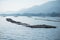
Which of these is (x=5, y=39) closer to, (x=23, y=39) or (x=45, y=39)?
(x=23, y=39)

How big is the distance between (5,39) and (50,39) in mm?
2868

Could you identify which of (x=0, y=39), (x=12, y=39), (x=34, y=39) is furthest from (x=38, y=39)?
(x=0, y=39)

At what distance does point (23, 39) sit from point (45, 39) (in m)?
1.44

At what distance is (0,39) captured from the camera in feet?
28.1

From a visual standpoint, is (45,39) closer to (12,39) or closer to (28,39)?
(28,39)

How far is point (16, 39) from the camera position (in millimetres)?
8672

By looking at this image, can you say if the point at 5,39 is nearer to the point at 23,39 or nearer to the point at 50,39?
the point at 23,39

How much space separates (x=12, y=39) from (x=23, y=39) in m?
0.72

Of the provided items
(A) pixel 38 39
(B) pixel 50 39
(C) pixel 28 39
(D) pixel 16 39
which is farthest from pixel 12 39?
(B) pixel 50 39

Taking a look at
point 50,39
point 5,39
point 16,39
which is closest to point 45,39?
point 50,39

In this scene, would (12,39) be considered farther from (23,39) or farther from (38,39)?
(38,39)

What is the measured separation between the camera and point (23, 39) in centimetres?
888

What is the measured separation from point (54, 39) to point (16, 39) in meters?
2.43

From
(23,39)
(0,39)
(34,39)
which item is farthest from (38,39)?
(0,39)
